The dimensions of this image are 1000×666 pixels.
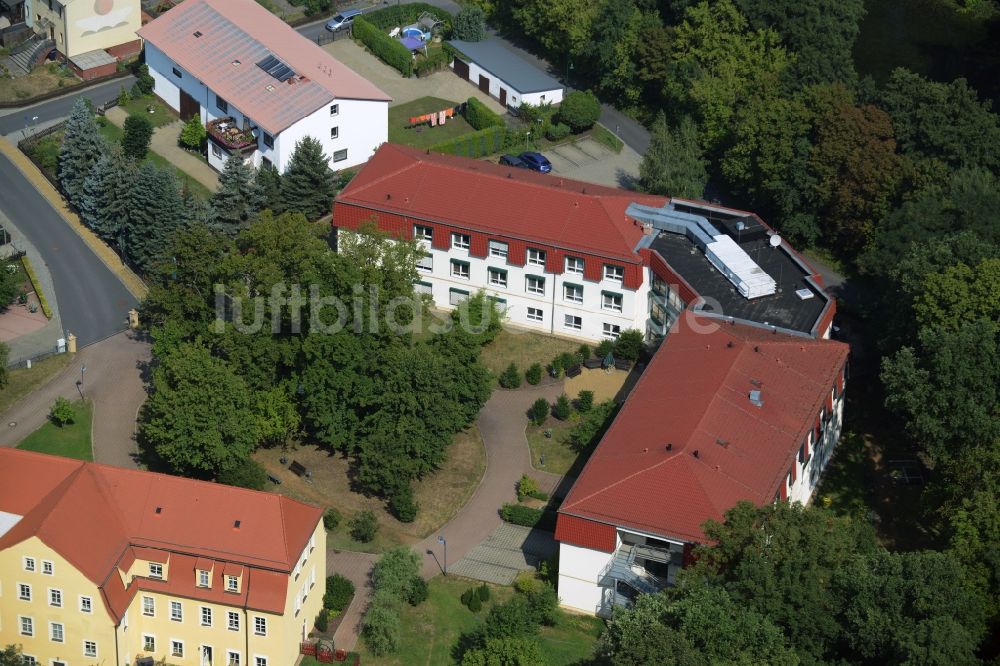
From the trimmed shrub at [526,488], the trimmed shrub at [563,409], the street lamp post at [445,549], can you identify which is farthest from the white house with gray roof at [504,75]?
the street lamp post at [445,549]

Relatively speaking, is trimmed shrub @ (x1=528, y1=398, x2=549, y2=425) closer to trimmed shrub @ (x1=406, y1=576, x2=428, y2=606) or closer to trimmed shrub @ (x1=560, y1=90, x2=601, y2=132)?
trimmed shrub @ (x1=406, y1=576, x2=428, y2=606)

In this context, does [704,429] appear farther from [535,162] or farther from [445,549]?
[535,162]

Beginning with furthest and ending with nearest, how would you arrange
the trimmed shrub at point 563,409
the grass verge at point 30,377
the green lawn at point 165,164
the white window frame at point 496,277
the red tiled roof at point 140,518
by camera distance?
the green lawn at point 165,164, the white window frame at point 496,277, the grass verge at point 30,377, the trimmed shrub at point 563,409, the red tiled roof at point 140,518

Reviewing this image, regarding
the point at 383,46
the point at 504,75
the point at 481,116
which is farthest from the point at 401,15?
the point at 481,116

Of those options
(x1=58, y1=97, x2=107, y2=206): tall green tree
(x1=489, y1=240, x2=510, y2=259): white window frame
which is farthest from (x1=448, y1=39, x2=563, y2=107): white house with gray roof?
(x1=58, y1=97, x2=107, y2=206): tall green tree

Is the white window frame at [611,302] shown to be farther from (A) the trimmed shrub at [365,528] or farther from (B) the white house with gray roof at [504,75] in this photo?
(B) the white house with gray roof at [504,75]
